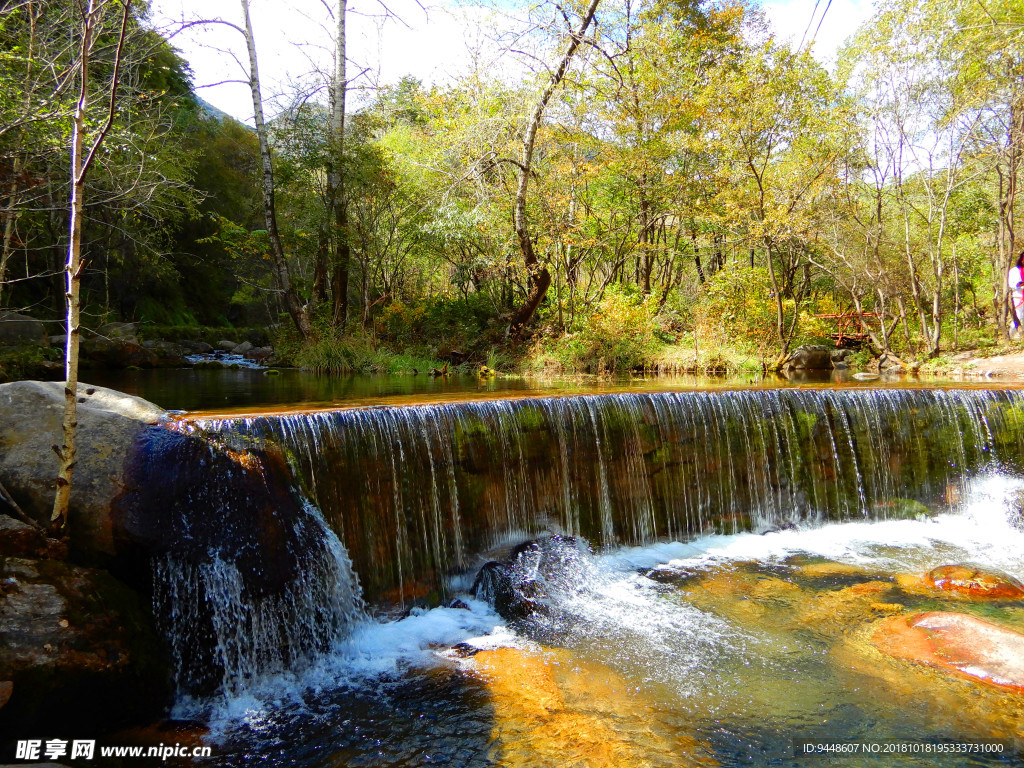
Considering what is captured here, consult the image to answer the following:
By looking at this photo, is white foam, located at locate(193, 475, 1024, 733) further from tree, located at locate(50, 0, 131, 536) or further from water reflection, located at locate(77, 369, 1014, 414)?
water reflection, located at locate(77, 369, 1014, 414)

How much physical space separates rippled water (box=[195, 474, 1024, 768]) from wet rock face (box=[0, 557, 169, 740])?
17.0 inches

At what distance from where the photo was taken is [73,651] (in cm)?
295

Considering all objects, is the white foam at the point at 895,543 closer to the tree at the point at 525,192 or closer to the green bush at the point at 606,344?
the green bush at the point at 606,344

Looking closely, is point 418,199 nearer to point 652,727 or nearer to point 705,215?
point 705,215

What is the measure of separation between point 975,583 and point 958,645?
134cm

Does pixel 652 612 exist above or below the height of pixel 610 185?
below

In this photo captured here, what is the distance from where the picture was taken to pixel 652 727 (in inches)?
127

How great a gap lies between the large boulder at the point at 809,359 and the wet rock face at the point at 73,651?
14.8 meters

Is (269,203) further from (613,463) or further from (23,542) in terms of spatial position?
(23,542)

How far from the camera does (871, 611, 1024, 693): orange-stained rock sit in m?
3.59

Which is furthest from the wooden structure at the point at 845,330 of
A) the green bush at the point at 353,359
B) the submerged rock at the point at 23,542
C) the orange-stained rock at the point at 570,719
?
the submerged rock at the point at 23,542

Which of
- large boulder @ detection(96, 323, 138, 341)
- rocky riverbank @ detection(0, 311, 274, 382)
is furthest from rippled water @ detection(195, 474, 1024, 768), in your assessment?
large boulder @ detection(96, 323, 138, 341)

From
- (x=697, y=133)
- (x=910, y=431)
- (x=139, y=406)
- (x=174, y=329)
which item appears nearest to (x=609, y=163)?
(x=697, y=133)

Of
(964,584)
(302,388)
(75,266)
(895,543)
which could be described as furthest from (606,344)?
(75,266)
